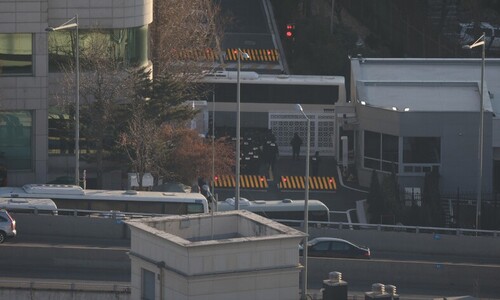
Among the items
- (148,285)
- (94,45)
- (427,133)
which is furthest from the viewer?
(427,133)

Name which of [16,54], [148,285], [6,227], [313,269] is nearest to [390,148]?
[16,54]

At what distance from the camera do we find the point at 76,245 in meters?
47.4

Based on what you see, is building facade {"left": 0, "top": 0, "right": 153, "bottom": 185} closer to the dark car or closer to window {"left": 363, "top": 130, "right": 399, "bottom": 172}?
window {"left": 363, "top": 130, "right": 399, "bottom": 172}

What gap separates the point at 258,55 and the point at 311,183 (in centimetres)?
2341

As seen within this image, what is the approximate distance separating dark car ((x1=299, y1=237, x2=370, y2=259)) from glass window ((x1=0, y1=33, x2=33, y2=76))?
49.9ft

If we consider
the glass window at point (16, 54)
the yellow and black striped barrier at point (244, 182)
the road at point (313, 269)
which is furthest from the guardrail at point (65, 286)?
the yellow and black striped barrier at point (244, 182)

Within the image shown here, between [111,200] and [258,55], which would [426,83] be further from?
[258,55]

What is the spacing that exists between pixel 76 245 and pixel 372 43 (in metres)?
40.4

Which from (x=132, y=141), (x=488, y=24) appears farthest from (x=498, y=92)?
(x=488, y=24)

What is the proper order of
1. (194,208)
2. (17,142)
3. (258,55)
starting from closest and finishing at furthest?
(194,208), (17,142), (258,55)

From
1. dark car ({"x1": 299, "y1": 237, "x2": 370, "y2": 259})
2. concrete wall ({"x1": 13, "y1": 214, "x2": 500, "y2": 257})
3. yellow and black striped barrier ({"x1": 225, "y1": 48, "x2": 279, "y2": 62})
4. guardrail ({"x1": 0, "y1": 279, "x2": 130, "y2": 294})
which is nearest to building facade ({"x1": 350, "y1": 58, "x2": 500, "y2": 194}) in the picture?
concrete wall ({"x1": 13, "y1": 214, "x2": 500, "y2": 257})

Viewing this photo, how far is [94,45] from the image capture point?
5778cm

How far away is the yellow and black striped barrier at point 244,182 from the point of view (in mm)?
59281

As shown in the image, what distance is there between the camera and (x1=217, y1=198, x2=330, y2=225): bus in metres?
51.0
